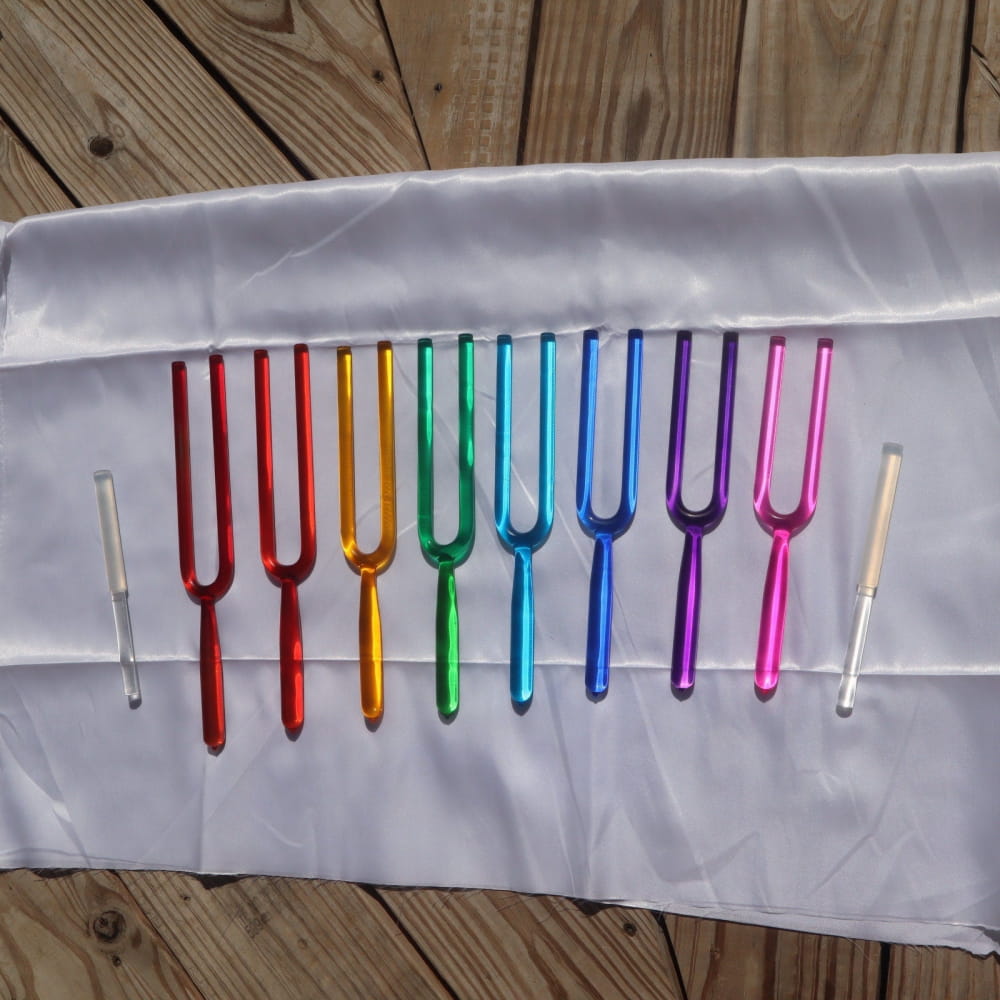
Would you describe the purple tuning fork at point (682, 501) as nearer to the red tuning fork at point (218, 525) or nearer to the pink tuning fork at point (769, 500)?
the pink tuning fork at point (769, 500)

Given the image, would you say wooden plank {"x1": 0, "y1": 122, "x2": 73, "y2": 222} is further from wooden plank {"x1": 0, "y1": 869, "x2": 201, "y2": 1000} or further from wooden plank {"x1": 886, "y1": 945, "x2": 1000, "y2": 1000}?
wooden plank {"x1": 886, "y1": 945, "x2": 1000, "y2": 1000}

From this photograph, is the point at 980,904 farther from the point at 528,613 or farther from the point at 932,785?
the point at 528,613

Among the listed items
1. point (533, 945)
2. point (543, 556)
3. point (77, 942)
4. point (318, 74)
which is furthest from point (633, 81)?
point (77, 942)

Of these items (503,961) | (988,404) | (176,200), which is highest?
(176,200)

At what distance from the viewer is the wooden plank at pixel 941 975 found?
61cm

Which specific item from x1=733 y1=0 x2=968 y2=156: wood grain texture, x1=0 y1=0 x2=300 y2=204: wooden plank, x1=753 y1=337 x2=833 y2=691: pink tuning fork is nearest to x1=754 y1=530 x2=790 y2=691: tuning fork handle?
x1=753 y1=337 x2=833 y2=691: pink tuning fork

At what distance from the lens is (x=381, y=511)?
25.5 inches

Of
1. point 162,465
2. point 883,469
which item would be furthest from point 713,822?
point 162,465

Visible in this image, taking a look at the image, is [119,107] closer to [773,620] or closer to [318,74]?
[318,74]

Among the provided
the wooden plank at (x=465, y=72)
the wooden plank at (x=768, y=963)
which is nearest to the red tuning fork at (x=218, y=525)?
the wooden plank at (x=465, y=72)

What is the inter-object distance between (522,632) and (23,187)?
19.3 inches

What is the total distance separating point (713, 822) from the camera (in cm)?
61

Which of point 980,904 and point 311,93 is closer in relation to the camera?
point 980,904

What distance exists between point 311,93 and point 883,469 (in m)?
0.47
